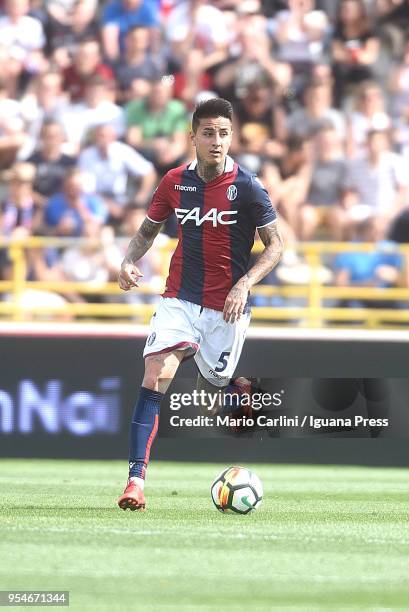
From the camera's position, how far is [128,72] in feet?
51.3

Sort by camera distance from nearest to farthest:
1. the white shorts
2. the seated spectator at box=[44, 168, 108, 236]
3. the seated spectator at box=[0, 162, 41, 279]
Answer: the white shorts → the seated spectator at box=[44, 168, 108, 236] → the seated spectator at box=[0, 162, 41, 279]

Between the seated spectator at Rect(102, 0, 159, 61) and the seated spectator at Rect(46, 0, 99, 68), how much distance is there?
167 millimetres

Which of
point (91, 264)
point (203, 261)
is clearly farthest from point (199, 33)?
point (203, 261)

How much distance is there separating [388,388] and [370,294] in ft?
3.20

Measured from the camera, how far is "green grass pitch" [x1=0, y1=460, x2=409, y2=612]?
5.25 metres

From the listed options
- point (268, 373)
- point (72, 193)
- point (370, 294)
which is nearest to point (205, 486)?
point (268, 373)

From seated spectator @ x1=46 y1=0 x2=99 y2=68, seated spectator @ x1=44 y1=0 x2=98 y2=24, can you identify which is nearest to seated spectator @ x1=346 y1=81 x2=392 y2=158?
seated spectator @ x1=46 y1=0 x2=99 y2=68

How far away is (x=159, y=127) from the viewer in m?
15.1

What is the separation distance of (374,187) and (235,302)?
6794 millimetres

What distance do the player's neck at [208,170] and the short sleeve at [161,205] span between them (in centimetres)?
26

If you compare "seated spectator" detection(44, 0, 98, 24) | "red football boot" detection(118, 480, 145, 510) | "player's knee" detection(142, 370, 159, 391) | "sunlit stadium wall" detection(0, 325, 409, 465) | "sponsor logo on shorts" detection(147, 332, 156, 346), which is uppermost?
"seated spectator" detection(44, 0, 98, 24)

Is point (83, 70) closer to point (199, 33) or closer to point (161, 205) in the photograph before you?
point (199, 33)

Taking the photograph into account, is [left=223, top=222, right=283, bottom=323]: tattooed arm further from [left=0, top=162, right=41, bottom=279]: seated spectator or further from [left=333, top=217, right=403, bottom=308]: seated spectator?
[left=0, top=162, right=41, bottom=279]: seated spectator

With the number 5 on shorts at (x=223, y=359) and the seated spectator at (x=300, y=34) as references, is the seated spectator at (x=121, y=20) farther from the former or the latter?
the number 5 on shorts at (x=223, y=359)
